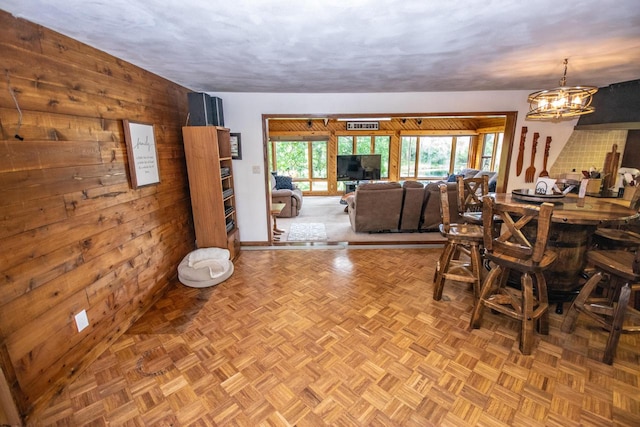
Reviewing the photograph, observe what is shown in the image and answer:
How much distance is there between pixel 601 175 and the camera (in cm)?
371

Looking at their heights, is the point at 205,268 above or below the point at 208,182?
below

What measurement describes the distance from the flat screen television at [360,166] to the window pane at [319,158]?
52 cm

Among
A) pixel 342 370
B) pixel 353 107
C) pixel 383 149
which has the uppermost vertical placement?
pixel 353 107

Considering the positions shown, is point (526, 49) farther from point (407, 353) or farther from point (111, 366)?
point (111, 366)

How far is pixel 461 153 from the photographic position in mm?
8742

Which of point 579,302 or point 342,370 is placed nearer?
point 342,370

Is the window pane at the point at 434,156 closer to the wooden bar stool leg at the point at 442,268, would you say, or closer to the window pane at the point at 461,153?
the window pane at the point at 461,153

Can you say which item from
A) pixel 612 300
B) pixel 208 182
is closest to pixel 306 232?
pixel 208 182

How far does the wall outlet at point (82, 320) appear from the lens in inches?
71.3

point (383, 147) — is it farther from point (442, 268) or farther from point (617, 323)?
point (617, 323)

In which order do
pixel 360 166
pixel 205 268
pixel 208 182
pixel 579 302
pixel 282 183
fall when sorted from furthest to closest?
1. pixel 360 166
2. pixel 282 183
3. pixel 208 182
4. pixel 205 268
5. pixel 579 302

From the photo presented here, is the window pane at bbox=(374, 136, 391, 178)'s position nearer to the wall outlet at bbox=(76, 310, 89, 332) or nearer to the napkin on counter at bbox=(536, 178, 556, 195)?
the napkin on counter at bbox=(536, 178, 556, 195)

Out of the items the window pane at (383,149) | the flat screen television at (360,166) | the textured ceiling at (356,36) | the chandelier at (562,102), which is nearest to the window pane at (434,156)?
the window pane at (383,149)

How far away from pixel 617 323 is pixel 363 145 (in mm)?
7314
